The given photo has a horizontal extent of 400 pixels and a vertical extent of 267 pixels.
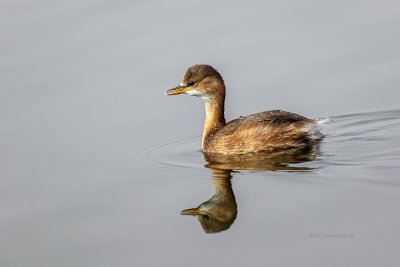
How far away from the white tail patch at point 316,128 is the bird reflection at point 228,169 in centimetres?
17

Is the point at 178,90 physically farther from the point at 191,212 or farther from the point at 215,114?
the point at 191,212

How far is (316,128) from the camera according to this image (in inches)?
382

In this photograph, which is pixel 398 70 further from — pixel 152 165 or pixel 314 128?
pixel 152 165

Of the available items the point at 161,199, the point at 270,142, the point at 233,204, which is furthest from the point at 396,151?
the point at 161,199

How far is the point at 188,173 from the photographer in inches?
351

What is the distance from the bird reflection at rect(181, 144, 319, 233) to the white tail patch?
0.17 metres

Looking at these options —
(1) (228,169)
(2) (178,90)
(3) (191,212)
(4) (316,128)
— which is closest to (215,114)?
(2) (178,90)

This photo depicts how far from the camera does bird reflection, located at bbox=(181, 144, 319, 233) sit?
7285 mm

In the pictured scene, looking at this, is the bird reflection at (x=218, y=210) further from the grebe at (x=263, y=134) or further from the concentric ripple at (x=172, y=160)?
the grebe at (x=263, y=134)

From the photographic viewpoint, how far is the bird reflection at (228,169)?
23.9 feet

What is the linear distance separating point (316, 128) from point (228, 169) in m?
1.56

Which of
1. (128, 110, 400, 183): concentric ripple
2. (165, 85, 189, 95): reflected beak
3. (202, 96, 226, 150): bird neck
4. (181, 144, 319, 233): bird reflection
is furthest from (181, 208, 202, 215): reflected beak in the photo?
(165, 85, 189, 95): reflected beak

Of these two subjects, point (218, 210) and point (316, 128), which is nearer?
point (218, 210)

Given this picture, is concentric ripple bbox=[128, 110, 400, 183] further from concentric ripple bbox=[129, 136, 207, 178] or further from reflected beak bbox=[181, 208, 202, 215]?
reflected beak bbox=[181, 208, 202, 215]
